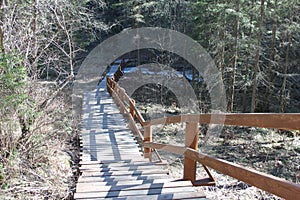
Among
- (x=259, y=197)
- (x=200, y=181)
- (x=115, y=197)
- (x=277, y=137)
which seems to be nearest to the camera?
(x=115, y=197)

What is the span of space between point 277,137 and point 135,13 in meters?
12.1

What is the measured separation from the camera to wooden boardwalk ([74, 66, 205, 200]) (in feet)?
8.73

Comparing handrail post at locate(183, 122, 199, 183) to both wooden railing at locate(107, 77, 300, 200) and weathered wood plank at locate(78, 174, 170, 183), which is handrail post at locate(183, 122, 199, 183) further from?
weathered wood plank at locate(78, 174, 170, 183)

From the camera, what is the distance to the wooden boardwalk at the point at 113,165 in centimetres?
266

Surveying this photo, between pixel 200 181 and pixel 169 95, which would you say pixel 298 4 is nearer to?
pixel 169 95

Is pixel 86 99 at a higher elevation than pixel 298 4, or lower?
lower

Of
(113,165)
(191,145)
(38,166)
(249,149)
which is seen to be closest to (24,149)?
(38,166)

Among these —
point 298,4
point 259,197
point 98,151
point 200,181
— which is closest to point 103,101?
point 98,151

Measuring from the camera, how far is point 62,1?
20.3ft

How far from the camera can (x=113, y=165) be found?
464 centimetres

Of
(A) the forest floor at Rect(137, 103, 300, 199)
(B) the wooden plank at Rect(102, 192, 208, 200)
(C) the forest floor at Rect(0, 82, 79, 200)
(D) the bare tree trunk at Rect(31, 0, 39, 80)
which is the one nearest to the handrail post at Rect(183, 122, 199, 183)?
(B) the wooden plank at Rect(102, 192, 208, 200)

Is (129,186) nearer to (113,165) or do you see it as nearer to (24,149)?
(113,165)

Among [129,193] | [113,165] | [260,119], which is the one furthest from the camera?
[113,165]

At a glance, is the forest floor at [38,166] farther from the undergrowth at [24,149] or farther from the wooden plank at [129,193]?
the wooden plank at [129,193]
